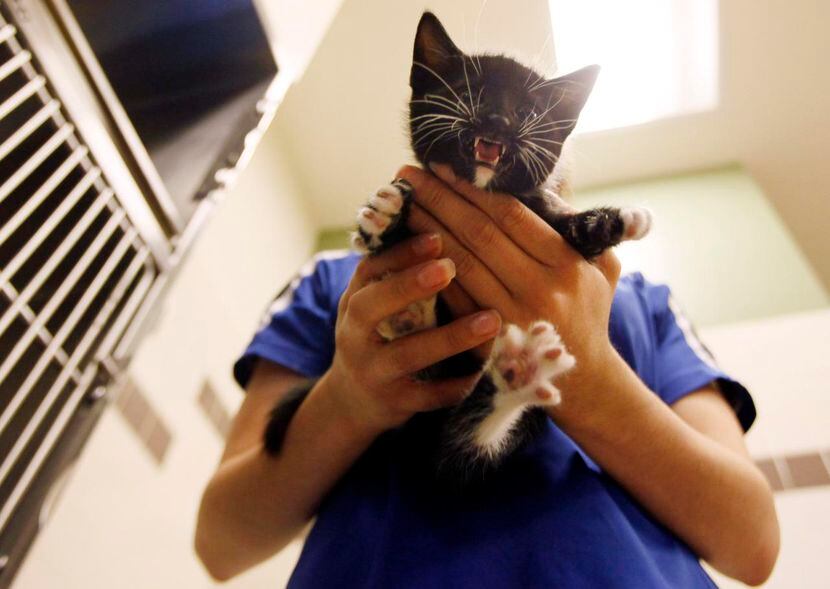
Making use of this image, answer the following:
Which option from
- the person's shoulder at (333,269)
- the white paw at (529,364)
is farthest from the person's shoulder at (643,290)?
the person's shoulder at (333,269)

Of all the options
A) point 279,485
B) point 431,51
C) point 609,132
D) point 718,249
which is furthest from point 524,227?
point 718,249

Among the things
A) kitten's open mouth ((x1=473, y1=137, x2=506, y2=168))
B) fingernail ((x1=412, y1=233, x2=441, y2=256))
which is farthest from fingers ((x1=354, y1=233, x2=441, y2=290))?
kitten's open mouth ((x1=473, y1=137, x2=506, y2=168))

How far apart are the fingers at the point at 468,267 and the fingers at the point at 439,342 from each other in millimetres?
50

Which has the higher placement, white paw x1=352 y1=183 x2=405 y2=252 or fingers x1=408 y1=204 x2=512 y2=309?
white paw x1=352 y1=183 x2=405 y2=252

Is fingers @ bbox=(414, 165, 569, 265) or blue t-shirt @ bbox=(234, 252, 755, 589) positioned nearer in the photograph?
blue t-shirt @ bbox=(234, 252, 755, 589)

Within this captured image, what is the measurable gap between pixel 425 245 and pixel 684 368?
1.60ft

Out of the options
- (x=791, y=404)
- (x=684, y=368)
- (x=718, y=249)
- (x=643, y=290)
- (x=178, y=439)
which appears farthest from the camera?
(x=718, y=249)

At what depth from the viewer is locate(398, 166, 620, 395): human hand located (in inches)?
26.7

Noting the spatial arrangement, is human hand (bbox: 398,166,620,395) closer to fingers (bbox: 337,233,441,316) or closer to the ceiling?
fingers (bbox: 337,233,441,316)

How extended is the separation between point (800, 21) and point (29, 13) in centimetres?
201

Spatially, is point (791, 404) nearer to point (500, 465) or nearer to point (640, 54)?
point (640, 54)

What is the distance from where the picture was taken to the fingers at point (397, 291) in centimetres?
62

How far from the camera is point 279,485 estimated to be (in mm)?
752

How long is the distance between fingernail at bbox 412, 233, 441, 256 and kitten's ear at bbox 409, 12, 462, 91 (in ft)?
0.81
